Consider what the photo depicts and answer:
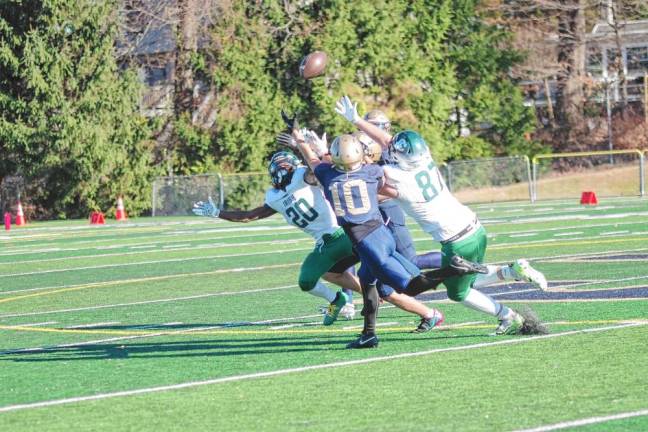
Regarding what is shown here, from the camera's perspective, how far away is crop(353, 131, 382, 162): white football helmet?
36.3 ft

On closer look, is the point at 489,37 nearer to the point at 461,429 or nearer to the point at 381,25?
the point at 381,25

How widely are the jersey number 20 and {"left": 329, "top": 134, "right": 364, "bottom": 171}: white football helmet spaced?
159 cm

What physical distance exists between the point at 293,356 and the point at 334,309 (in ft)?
5.75

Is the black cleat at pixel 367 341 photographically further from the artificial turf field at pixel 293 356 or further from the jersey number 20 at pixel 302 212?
the jersey number 20 at pixel 302 212

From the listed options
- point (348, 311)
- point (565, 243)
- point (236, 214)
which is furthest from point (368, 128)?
point (565, 243)

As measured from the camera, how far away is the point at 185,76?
39344 mm

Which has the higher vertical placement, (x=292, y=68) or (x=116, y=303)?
(x=292, y=68)

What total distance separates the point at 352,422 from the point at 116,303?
24.9 feet

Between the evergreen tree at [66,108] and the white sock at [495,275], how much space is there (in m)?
25.3

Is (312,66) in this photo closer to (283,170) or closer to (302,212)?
(283,170)

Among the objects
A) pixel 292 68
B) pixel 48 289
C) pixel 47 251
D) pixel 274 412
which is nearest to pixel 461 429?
pixel 274 412

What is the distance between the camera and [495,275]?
1004 cm

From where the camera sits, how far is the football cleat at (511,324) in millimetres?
9781

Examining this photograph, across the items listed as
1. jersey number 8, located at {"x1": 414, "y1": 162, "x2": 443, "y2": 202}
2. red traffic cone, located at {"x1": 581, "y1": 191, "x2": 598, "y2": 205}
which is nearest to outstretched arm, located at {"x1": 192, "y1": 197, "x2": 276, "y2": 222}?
jersey number 8, located at {"x1": 414, "y1": 162, "x2": 443, "y2": 202}
